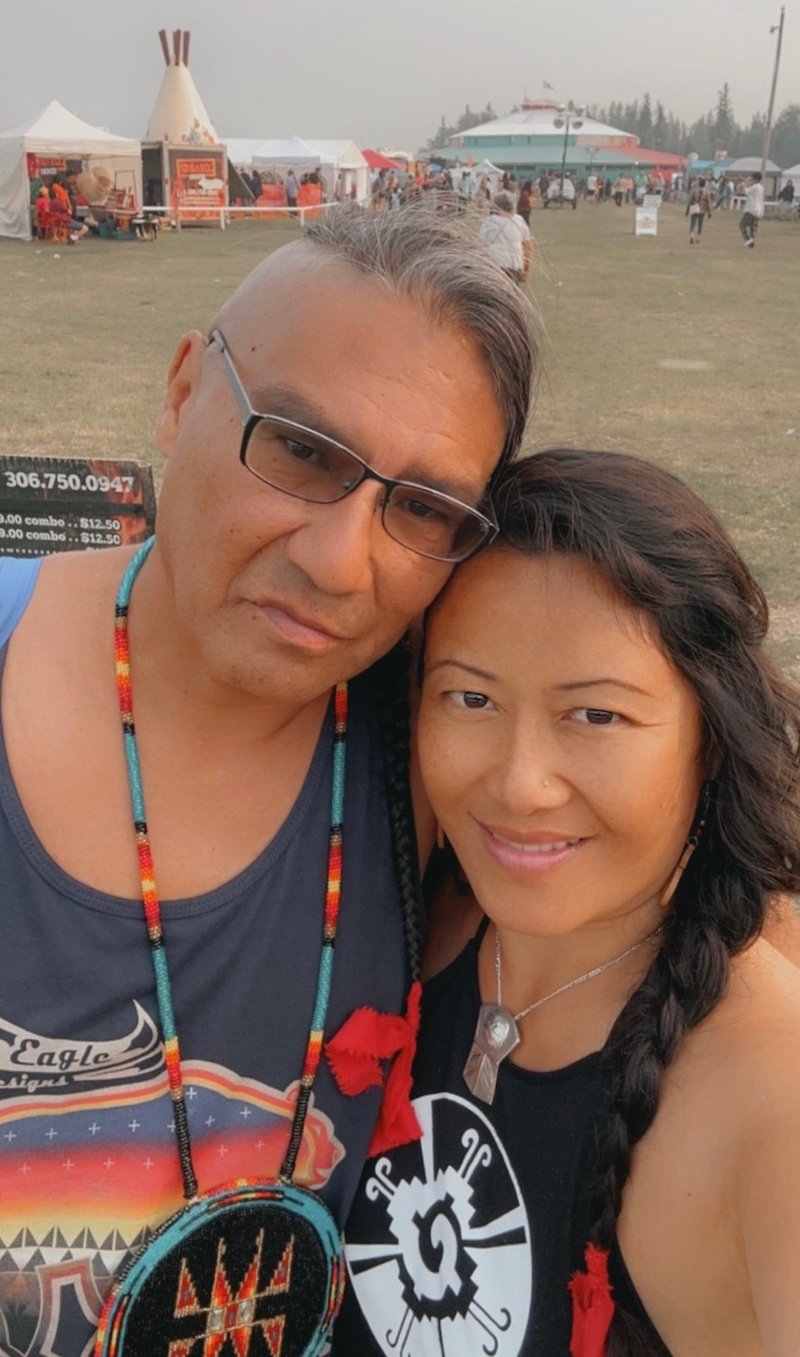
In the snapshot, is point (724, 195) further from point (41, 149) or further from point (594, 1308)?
point (594, 1308)

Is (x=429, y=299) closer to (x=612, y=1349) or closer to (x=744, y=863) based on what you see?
(x=744, y=863)

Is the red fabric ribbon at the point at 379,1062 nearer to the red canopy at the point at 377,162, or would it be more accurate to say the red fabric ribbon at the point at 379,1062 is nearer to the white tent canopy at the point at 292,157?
the white tent canopy at the point at 292,157

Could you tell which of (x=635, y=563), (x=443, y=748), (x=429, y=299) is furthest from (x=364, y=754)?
(x=429, y=299)

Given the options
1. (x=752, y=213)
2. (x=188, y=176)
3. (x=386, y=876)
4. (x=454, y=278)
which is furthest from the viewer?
(x=188, y=176)

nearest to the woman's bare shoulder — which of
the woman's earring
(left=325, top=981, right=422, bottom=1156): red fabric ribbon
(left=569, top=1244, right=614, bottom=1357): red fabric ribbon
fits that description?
the woman's earring

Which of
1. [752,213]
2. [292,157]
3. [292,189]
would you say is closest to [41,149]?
[292,189]

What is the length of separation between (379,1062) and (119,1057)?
0.40m

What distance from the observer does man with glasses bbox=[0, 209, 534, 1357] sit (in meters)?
1.50

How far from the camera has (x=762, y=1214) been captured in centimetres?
127

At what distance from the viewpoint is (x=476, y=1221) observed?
1.56 metres

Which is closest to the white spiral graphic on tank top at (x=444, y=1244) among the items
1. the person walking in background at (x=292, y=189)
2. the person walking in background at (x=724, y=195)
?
the person walking in background at (x=292, y=189)

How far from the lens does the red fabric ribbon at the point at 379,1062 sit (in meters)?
1.69

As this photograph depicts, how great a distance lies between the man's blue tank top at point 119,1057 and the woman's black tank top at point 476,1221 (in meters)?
0.14

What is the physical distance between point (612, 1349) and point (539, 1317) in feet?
0.37
